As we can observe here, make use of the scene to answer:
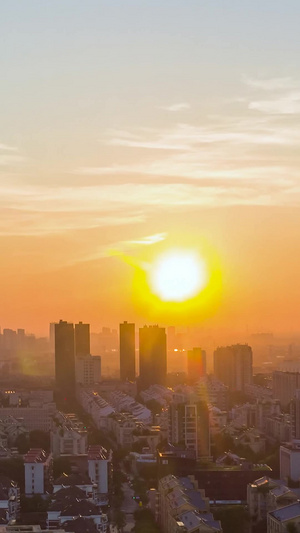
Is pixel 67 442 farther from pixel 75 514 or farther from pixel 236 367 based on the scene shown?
pixel 236 367

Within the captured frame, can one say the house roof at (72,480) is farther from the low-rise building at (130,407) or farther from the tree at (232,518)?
the low-rise building at (130,407)

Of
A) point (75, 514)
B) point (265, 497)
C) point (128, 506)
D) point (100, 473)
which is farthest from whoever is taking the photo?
point (100, 473)

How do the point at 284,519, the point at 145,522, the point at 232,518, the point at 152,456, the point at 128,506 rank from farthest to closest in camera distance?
the point at 152,456, the point at 128,506, the point at 145,522, the point at 232,518, the point at 284,519

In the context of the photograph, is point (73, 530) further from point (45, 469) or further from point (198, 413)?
point (198, 413)

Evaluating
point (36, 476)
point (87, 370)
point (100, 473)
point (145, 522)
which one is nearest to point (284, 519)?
point (145, 522)

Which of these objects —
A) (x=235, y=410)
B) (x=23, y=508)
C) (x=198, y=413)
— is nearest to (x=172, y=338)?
(x=235, y=410)

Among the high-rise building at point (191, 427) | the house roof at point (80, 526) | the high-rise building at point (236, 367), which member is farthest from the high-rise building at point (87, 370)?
the house roof at point (80, 526)

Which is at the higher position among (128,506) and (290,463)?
(290,463)
